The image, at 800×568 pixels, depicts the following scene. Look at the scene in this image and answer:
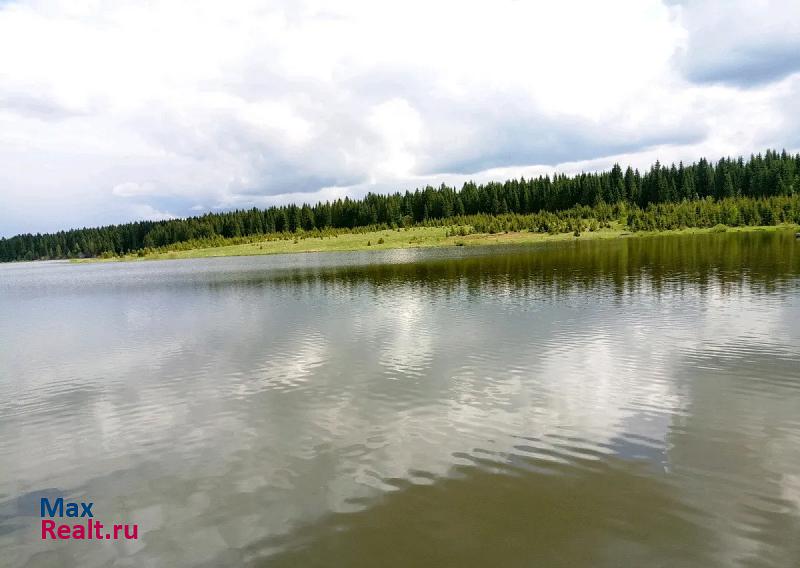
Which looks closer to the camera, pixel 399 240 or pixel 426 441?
pixel 426 441

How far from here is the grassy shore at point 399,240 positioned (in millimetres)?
140000

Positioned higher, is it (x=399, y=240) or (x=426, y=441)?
(x=399, y=240)

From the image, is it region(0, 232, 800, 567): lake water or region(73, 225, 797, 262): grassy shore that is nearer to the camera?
region(0, 232, 800, 567): lake water

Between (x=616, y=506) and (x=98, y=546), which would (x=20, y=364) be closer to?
(x=98, y=546)

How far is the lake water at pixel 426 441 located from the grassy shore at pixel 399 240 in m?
116

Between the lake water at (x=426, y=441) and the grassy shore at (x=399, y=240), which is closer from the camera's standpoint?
the lake water at (x=426, y=441)

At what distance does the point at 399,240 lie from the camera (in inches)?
6216

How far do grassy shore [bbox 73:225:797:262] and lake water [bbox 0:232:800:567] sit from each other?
4558 inches

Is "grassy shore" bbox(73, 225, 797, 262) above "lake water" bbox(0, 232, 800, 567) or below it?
above

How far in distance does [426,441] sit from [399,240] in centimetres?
14678

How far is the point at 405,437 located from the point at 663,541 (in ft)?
19.6

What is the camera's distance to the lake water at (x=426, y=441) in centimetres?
823

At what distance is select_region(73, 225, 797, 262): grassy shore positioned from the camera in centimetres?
14000

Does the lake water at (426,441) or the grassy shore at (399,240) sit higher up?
the grassy shore at (399,240)
